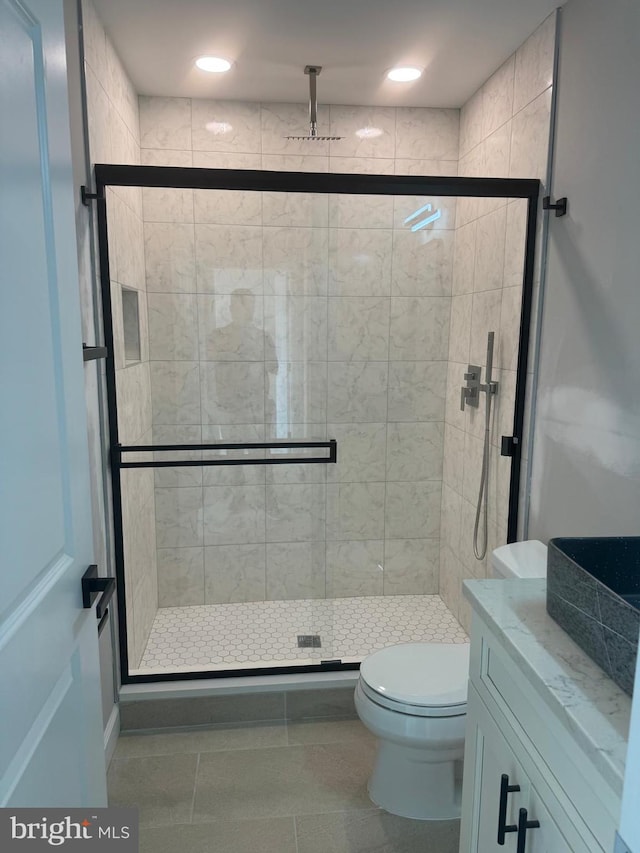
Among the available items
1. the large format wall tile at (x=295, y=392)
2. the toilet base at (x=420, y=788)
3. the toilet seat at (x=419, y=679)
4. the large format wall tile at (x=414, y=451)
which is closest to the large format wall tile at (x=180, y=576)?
the large format wall tile at (x=295, y=392)

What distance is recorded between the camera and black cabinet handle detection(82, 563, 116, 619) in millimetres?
1156

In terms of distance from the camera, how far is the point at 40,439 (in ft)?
3.07

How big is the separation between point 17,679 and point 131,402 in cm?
162

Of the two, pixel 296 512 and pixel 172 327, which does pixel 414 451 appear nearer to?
pixel 296 512

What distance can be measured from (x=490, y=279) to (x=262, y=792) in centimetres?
217

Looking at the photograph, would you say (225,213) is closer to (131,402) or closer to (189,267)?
(189,267)

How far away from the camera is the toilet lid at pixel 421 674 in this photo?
5.76 feet

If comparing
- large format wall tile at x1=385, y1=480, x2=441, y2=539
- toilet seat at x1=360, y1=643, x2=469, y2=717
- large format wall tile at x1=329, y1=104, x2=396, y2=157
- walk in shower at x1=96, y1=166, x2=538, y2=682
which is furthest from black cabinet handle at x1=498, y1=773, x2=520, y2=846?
large format wall tile at x1=329, y1=104, x2=396, y2=157

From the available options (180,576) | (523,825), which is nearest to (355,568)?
(180,576)

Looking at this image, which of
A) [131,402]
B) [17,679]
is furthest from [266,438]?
[17,679]

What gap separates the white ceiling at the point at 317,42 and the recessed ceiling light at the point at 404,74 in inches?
1.7

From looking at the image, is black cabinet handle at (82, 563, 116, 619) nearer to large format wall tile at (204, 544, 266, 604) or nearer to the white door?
the white door

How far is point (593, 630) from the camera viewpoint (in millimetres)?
910

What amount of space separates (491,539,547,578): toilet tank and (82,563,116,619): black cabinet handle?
117cm
